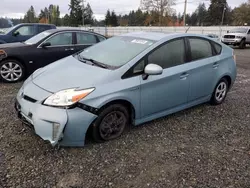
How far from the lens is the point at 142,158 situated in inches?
118

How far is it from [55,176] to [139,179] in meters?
0.91

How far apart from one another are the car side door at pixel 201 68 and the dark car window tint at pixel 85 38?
3853mm

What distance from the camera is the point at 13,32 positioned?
9867mm

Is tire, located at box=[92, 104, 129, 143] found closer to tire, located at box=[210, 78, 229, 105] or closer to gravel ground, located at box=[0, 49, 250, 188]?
gravel ground, located at box=[0, 49, 250, 188]

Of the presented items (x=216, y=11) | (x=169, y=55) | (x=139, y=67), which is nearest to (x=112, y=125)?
(x=139, y=67)

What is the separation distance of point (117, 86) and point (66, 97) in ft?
2.21

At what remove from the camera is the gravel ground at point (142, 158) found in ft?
8.54

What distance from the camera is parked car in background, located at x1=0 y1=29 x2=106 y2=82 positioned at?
6133mm

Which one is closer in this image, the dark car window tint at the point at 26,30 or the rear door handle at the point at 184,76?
the rear door handle at the point at 184,76

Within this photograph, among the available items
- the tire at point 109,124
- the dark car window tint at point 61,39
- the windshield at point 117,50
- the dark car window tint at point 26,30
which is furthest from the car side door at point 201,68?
the dark car window tint at point 26,30

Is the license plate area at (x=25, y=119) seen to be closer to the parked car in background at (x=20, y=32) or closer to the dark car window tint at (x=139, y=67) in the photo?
the dark car window tint at (x=139, y=67)

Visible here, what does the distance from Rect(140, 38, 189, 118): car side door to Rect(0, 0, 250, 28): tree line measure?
103ft

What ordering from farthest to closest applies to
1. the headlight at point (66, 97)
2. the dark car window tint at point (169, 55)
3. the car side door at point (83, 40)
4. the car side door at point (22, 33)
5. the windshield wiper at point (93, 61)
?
1. the car side door at point (22, 33)
2. the car side door at point (83, 40)
3. the dark car window tint at point (169, 55)
4. the windshield wiper at point (93, 61)
5. the headlight at point (66, 97)

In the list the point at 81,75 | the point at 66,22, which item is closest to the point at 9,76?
the point at 81,75
